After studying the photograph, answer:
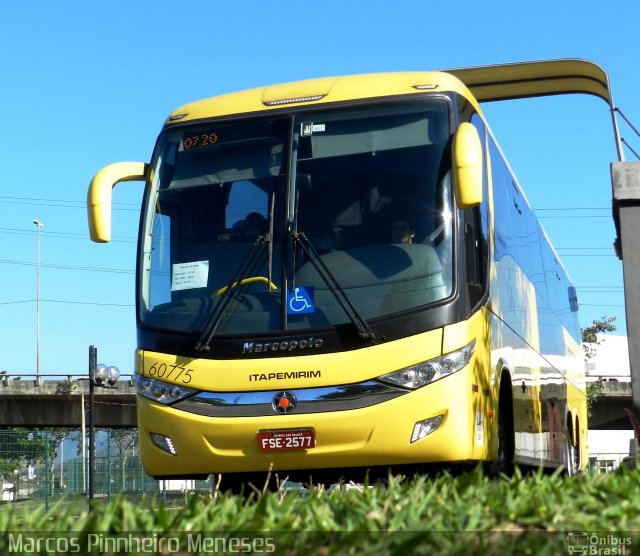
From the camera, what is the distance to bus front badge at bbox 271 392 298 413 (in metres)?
9.50

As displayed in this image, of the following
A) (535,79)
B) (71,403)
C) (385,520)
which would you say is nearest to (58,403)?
(71,403)

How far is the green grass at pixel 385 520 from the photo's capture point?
4.25 meters

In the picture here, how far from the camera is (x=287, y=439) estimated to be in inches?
372

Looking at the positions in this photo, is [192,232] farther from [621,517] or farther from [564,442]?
[564,442]

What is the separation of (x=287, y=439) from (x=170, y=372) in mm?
1194

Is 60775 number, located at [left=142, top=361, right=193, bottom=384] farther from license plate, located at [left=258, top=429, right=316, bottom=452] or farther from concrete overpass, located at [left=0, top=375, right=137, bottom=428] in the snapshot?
concrete overpass, located at [left=0, top=375, right=137, bottom=428]

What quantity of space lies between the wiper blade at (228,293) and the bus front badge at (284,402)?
734 mm

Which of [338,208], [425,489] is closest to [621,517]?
[425,489]

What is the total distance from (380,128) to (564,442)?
7602mm

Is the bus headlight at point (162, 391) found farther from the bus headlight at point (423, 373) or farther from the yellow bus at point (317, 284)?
the bus headlight at point (423, 373)

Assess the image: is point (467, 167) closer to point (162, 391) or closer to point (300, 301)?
point (300, 301)

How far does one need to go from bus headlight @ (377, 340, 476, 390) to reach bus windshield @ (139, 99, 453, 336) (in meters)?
0.49

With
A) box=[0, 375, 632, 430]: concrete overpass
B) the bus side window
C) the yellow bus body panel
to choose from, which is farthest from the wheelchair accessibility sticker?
box=[0, 375, 632, 430]: concrete overpass

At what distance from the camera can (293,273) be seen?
9734 mm
